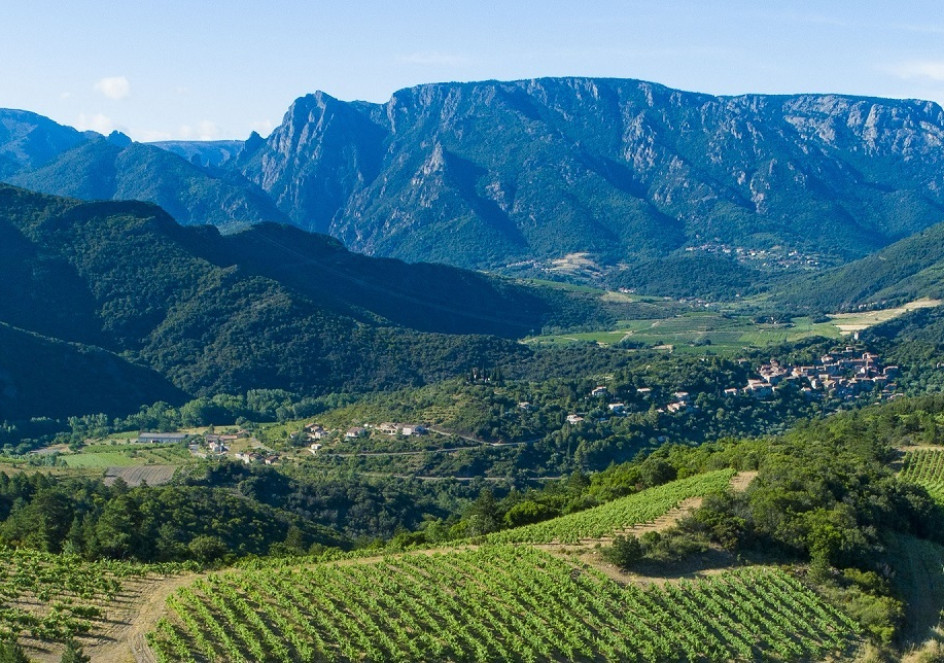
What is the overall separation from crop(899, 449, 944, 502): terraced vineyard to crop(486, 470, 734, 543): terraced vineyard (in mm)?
14009

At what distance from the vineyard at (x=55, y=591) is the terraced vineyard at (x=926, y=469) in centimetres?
4622

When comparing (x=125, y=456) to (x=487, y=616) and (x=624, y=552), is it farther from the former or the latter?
(x=487, y=616)

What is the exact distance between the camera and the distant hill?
5507 inches

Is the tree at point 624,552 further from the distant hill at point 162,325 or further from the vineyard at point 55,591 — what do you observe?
the distant hill at point 162,325

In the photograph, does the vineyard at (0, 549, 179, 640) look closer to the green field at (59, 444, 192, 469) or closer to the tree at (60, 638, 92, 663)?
the tree at (60, 638, 92, 663)

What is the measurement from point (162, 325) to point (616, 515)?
122108mm

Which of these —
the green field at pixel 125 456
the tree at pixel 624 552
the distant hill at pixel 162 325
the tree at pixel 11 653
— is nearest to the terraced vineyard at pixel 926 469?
the tree at pixel 624 552

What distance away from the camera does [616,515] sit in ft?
170

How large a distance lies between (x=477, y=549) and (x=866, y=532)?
18510 millimetres

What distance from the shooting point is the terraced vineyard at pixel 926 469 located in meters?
62.7

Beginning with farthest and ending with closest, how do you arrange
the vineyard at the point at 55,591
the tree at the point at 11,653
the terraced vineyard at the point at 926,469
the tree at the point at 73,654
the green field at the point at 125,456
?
the green field at the point at 125,456
the terraced vineyard at the point at 926,469
the vineyard at the point at 55,591
the tree at the point at 73,654
the tree at the point at 11,653

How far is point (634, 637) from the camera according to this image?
37.8m

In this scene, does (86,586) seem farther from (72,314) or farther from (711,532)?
(72,314)

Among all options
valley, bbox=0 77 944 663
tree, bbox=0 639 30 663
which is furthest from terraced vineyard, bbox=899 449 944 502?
tree, bbox=0 639 30 663
